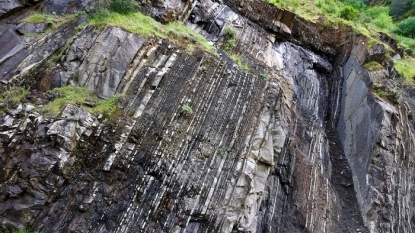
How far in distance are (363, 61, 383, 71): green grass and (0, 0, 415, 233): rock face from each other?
1.69 ft

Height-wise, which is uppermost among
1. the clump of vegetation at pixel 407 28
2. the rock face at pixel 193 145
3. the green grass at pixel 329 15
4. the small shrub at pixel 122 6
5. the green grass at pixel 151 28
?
the clump of vegetation at pixel 407 28

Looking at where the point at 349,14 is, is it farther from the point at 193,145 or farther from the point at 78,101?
the point at 78,101

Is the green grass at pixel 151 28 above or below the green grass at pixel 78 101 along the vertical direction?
above

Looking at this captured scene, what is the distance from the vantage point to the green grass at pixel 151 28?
33.2ft

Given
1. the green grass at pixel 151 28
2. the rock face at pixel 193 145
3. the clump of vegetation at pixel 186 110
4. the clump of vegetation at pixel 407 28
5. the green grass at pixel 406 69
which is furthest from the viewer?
the clump of vegetation at pixel 407 28

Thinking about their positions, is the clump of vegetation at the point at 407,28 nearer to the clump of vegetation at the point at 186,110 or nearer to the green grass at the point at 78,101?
the clump of vegetation at the point at 186,110

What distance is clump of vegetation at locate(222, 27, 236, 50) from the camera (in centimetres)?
1241

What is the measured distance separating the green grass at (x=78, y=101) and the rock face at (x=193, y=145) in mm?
207

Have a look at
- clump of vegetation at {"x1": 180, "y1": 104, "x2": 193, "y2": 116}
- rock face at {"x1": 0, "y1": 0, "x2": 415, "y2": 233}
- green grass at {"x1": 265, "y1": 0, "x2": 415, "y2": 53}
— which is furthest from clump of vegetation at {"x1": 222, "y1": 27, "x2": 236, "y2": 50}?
clump of vegetation at {"x1": 180, "y1": 104, "x2": 193, "y2": 116}

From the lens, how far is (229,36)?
41.5 ft

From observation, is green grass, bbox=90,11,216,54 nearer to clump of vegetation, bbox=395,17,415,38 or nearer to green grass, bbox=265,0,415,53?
green grass, bbox=265,0,415,53

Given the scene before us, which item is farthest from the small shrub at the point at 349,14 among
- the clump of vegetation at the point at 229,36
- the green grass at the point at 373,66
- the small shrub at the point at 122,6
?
the small shrub at the point at 122,6

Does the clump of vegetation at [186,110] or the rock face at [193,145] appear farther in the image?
the clump of vegetation at [186,110]

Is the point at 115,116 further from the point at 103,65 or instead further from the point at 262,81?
the point at 262,81
